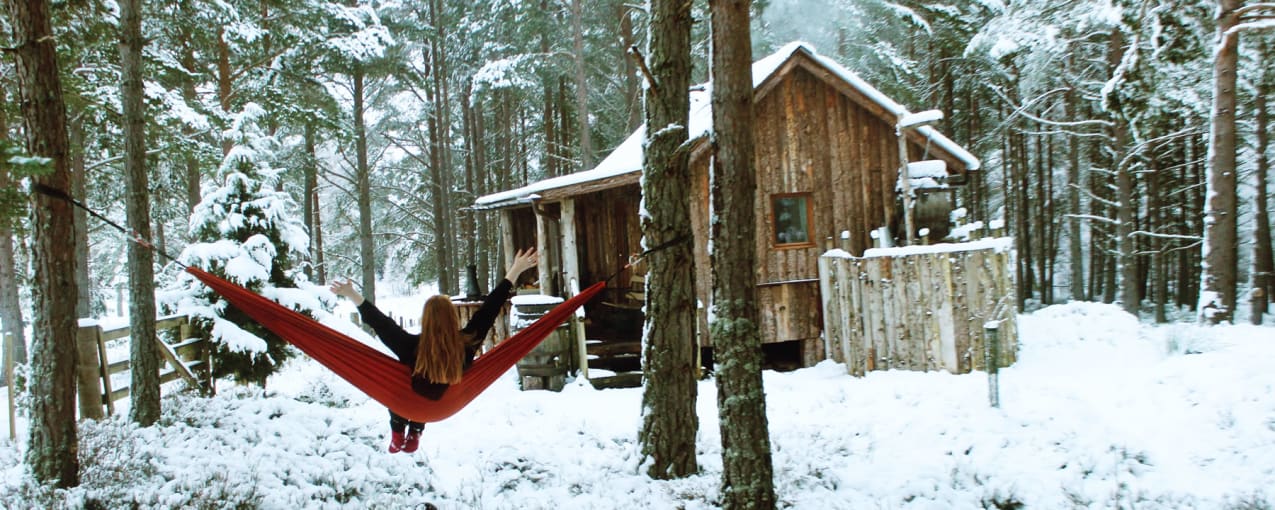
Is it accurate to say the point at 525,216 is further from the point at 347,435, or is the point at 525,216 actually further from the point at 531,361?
the point at 347,435

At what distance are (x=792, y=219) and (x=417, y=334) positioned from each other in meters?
6.53

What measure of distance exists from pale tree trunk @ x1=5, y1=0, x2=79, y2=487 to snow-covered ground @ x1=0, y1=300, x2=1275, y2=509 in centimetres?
23

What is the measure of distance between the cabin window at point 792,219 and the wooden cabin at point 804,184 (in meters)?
0.01

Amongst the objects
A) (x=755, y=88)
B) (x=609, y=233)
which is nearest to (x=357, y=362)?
(x=755, y=88)

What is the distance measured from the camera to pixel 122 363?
236 inches

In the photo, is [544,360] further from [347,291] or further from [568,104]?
[568,104]

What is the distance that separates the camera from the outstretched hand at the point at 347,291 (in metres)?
4.14

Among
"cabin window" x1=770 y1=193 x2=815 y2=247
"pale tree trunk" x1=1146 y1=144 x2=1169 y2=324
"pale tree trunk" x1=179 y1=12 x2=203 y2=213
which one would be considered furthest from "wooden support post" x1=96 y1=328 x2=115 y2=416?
"pale tree trunk" x1=1146 y1=144 x2=1169 y2=324

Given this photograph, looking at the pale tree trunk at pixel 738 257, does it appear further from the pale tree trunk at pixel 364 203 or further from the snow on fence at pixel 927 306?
the pale tree trunk at pixel 364 203

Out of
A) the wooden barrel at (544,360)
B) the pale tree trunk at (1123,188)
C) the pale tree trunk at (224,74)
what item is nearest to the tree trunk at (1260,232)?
the pale tree trunk at (1123,188)

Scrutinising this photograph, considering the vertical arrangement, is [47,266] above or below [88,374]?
above

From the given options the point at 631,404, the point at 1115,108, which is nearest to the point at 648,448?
the point at 631,404

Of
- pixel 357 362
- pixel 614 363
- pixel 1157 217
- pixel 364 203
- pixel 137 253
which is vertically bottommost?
pixel 614 363

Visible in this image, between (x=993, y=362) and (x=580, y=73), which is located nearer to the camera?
(x=993, y=362)
